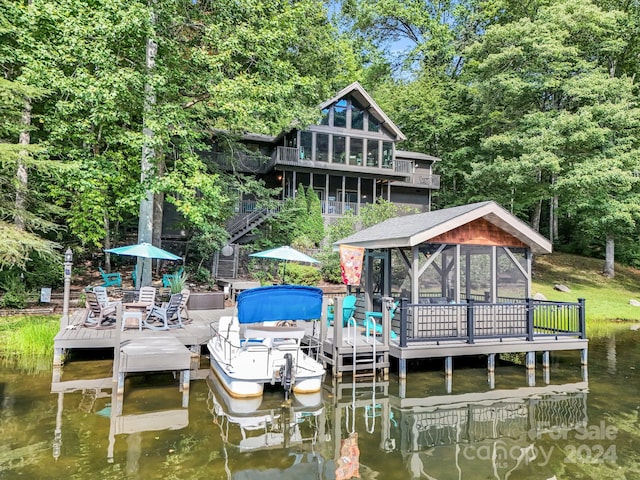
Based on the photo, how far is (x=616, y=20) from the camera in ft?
78.2

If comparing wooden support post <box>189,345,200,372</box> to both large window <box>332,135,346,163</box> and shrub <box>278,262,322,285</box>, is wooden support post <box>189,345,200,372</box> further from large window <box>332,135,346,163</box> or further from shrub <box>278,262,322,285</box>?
large window <box>332,135,346,163</box>

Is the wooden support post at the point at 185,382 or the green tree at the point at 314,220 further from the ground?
the green tree at the point at 314,220

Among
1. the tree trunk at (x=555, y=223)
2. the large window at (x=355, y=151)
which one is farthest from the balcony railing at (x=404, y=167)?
the tree trunk at (x=555, y=223)

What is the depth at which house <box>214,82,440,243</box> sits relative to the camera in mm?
25312

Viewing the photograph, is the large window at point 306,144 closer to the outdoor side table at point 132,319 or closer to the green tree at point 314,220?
the green tree at point 314,220

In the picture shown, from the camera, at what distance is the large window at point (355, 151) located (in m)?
26.7

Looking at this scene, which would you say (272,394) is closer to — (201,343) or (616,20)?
(201,343)

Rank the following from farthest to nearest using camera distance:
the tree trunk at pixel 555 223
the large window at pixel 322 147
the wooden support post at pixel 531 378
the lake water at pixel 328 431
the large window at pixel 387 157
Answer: the tree trunk at pixel 555 223, the large window at pixel 387 157, the large window at pixel 322 147, the wooden support post at pixel 531 378, the lake water at pixel 328 431

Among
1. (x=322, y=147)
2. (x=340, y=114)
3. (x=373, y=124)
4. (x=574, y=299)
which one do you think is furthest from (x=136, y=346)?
(x=373, y=124)

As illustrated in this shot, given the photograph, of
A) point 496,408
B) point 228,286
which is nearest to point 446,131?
point 228,286

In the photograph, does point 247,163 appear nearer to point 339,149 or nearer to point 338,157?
point 338,157

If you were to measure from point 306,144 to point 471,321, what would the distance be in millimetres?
18023

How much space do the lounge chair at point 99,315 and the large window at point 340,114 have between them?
62.7 feet

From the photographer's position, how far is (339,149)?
26.5 metres
